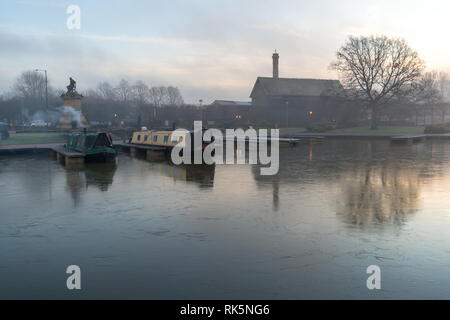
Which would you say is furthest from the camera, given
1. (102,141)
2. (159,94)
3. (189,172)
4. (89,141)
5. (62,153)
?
(159,94)

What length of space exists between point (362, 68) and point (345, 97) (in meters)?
4.44

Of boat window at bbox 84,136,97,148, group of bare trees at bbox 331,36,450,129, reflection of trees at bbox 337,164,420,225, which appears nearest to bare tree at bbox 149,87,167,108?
group of bare trees at bbox 331,36,450,129

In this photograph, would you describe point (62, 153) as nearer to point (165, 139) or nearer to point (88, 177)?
point (165, 139)

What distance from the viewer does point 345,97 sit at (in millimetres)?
53469

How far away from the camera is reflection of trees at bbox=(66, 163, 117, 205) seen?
470 inches

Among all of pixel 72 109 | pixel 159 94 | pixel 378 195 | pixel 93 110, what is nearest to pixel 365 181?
pixel 378 195

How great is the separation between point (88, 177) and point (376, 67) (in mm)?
46125

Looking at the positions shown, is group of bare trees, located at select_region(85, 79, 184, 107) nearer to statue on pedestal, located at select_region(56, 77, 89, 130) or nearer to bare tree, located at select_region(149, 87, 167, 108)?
bare tree, located at select_region(149, 87, 167, 108)

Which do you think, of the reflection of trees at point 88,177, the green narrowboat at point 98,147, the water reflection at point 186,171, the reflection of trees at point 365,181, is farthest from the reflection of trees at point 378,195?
the green narrowboat at point 98,147

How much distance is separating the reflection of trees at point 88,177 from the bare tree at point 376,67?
138 ft

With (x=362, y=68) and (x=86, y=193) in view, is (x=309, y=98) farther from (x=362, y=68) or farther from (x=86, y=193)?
(x=86, y=193)

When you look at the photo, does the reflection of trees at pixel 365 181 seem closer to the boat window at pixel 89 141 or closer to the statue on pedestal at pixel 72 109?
the boat window at pixel 89 141

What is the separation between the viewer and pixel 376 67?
50.9 metres
